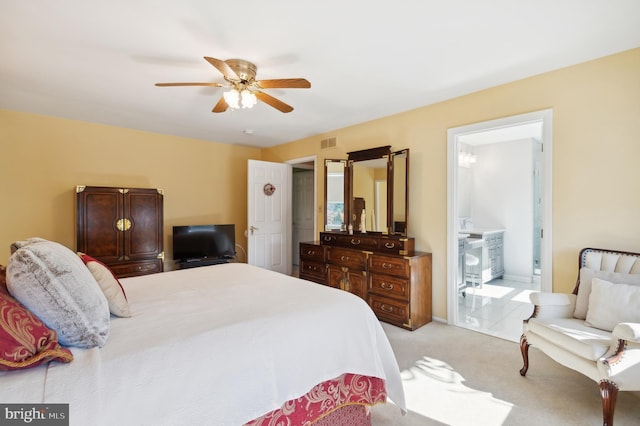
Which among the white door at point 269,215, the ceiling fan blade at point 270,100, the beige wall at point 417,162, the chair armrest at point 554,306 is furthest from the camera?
the white door at point 269,215

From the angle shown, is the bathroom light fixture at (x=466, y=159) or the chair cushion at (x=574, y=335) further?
the bathroom light fixture at (x=466, y=159)

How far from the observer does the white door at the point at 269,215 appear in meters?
4.96

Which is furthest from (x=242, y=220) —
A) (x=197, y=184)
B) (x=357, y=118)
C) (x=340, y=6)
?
(x=340, y=6)

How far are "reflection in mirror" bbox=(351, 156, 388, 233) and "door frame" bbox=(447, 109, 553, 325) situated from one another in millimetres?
798

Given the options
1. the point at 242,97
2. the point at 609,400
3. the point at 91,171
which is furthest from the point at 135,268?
the point at 609,400

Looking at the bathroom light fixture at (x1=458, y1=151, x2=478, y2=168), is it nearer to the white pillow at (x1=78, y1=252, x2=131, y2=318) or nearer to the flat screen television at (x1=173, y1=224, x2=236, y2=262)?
the flat screen television at (x1=173, y1=224, x2=236, y2=262)

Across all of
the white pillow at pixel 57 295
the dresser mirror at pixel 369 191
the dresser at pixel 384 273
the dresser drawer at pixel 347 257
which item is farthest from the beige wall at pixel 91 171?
the white pillow at pixel 57 295

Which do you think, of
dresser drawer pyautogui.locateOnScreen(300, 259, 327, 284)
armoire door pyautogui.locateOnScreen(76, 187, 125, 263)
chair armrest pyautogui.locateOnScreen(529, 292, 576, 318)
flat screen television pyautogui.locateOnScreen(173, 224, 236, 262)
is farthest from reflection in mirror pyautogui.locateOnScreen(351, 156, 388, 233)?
armoire door pyautogui.locateOnScreen(76, 187, 125, 263)

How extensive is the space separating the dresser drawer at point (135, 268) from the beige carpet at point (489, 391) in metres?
3.30

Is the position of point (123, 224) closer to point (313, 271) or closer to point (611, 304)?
point (313, 271)

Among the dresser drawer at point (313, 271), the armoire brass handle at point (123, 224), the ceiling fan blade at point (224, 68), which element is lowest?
the dresser drawer at point (313, 271)

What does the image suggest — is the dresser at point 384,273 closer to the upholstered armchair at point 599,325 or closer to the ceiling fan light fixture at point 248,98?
the upholstered armchair at point 599,325

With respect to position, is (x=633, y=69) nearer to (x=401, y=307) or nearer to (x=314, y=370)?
(x=401, y=307)

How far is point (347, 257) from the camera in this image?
377 cm
